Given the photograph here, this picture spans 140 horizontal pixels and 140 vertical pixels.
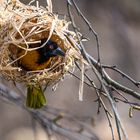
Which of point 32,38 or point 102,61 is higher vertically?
point 32,38

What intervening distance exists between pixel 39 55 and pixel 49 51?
0.04m

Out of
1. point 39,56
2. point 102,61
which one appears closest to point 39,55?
point 39,56

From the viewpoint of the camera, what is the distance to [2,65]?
6.35ft

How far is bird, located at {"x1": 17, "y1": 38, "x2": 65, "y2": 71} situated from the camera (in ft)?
6.39

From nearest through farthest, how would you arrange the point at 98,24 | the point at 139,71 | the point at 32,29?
the point at 32,29, the point at 139,71, the point at 98,24

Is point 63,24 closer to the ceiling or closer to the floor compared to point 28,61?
closer to the ceiling

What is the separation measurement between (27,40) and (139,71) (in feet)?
14.3

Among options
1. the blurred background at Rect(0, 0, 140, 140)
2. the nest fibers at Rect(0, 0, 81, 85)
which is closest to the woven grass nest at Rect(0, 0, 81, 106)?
the nest fibers at Rect(0, 0, 81, 85)

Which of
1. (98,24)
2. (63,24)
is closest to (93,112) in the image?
(98,24)

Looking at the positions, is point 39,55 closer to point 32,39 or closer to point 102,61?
point 32,39

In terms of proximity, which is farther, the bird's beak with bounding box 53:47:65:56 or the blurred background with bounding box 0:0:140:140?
the blurred background with bounding box 0:0:140:140

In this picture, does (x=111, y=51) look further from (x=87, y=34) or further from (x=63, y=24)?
(x=63, y=24)

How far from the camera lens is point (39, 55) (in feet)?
6.43

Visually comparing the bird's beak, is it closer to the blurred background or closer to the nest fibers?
A: the nest fibers
